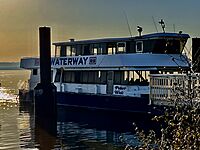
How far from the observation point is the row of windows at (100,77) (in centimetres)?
3073

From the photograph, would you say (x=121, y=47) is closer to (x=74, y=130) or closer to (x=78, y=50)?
(x=78, y=50)

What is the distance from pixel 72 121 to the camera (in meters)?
28.3

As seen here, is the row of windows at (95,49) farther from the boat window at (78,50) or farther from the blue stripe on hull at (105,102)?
the blue stripe on hull at (105,102)

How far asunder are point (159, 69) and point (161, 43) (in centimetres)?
180

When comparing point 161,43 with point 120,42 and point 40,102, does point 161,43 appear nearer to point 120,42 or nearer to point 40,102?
point 120,42

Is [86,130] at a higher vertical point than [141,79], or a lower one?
lower

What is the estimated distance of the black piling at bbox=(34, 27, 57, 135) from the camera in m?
28.9

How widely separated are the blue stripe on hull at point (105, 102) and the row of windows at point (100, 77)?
4.00 feet

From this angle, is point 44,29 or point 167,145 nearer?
point 167,145

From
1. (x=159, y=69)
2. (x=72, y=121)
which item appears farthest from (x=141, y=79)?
(x=72, y=121)

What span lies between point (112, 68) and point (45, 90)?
17.2 feet

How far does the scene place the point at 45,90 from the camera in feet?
95.7

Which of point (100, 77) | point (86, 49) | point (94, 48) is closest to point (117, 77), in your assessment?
point (100, 77)

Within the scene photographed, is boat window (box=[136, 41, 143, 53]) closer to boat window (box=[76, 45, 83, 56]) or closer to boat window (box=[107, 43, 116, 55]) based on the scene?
boat window (box=[107, 43, 116, 55])
